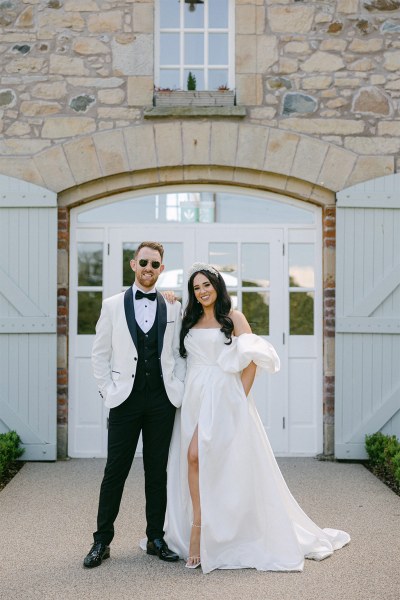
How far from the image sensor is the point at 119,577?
3.65 meters

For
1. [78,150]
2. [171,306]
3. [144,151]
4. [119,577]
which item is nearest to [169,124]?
[144,151]

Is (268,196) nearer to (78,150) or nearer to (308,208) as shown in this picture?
(308,208)

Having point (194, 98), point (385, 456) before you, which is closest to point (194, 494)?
point (385, 456)

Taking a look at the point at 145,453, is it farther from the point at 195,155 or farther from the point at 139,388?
the point at 195,155

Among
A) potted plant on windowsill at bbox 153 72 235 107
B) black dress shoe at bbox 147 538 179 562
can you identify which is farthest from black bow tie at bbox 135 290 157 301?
potted plant on windowsill at bbox 153 72 235 107

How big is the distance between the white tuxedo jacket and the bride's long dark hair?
0.07 m

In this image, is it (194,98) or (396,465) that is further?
(194,98)

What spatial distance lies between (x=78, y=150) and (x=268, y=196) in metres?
1.79

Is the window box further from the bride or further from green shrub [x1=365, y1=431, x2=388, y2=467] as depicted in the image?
green shrub [x1=365, y1=431, x2=388, y2=467]

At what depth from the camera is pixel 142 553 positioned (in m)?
4.00

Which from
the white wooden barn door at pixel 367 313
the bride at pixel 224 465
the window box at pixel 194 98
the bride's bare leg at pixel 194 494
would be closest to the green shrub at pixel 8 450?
the bride at pixel 224 465

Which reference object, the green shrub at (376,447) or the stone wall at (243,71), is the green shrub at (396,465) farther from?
the stone wall at (243,71)

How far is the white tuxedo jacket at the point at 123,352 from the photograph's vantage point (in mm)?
3846

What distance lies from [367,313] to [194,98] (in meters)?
2.48
